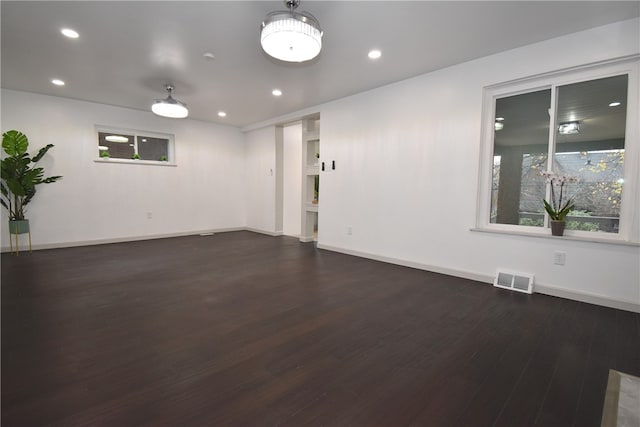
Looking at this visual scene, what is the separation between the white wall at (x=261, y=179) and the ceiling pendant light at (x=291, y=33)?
4.40 m

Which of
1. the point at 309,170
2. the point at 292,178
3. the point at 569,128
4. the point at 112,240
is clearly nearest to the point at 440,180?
the point at 569,128

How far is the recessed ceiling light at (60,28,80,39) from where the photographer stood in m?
2.89

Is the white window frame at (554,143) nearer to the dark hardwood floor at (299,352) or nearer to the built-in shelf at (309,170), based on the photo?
the dark hardwood floor at (299,352)

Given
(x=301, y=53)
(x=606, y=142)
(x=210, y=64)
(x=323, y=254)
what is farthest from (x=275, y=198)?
(x=606, y=142)

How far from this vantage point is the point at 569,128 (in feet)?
10.1

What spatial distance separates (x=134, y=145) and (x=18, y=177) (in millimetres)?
1965

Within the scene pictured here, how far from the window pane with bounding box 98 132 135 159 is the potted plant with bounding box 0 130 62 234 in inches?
35.8

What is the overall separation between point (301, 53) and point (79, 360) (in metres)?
2.79

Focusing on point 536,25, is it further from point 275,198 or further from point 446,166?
point 275,198

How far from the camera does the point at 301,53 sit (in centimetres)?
240

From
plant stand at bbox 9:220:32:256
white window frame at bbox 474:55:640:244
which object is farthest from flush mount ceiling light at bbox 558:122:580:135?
plant stand at bbox 9:220:32:256

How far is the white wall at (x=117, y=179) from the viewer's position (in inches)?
197

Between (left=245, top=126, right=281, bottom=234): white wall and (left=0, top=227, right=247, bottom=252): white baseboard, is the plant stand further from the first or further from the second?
(left=245, top=126, right=281, bottom=234): white wall

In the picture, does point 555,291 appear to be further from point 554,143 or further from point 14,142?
point 14,142
